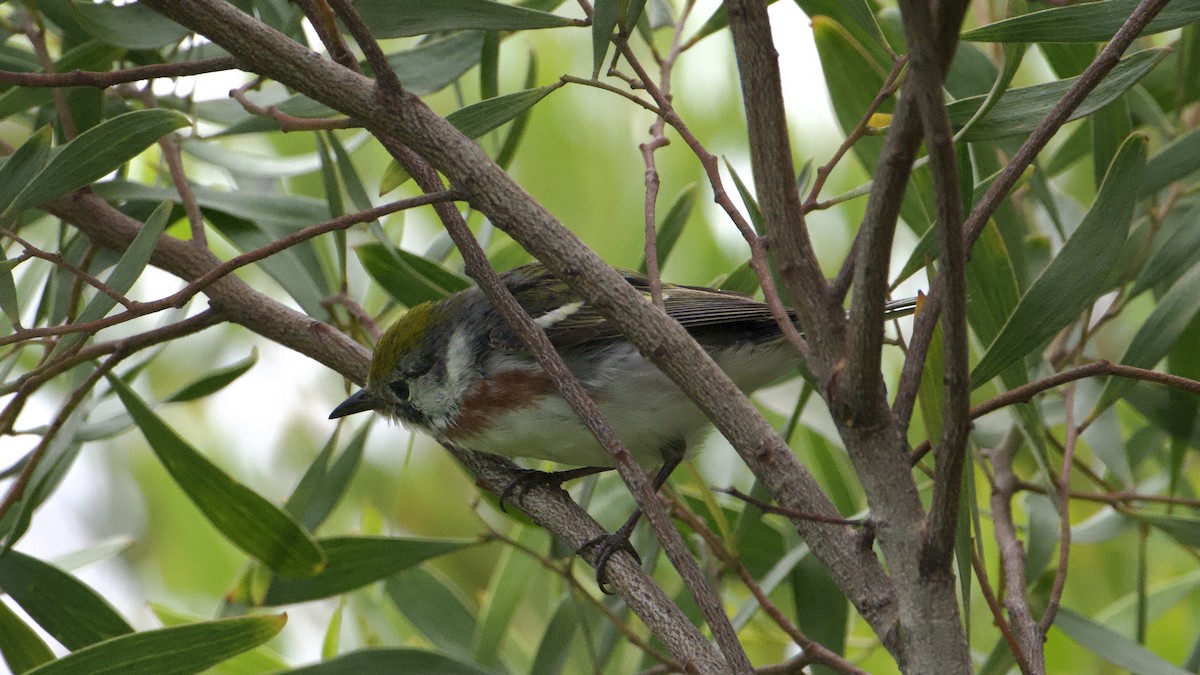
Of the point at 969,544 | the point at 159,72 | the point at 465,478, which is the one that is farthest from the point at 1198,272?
the point at 465,478

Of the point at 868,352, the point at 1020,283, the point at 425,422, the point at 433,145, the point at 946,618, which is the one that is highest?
the point at 1020,283

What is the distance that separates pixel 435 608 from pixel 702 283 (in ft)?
4.41

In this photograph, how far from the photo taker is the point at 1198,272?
2330 mm

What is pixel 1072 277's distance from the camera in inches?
72.6

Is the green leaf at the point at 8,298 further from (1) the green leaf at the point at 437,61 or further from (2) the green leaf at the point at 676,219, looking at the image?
(2) the green leaf at the point at 676,219

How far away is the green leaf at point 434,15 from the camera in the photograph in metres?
2.00

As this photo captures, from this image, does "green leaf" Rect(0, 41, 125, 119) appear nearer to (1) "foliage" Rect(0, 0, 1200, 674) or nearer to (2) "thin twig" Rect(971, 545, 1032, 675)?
(1) "foliage" Rect(0, 0, 1200, 674)

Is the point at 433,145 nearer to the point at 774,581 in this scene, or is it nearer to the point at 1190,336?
the point at 774,581

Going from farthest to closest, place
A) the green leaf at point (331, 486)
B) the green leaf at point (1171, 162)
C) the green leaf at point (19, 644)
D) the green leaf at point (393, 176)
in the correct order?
the green leaf at point (331, 486) < the green leaf at point (1171, 162) < the green leaf at point (19, 644) < the green leaf at point (393, 176)

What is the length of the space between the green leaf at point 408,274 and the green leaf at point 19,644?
101 centimetres

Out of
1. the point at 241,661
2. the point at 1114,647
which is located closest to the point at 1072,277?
the point at 1114,647

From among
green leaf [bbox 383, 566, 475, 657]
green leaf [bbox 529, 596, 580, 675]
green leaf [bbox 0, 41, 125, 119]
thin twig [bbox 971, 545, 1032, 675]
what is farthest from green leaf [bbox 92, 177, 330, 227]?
thin twig [bbox 971, 545, 1032, 675]

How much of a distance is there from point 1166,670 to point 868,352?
47.4 inches

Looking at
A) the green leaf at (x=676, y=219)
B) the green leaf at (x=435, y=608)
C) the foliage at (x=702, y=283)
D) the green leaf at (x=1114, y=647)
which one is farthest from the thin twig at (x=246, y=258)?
the green leaf at (x=1114, y=647)
